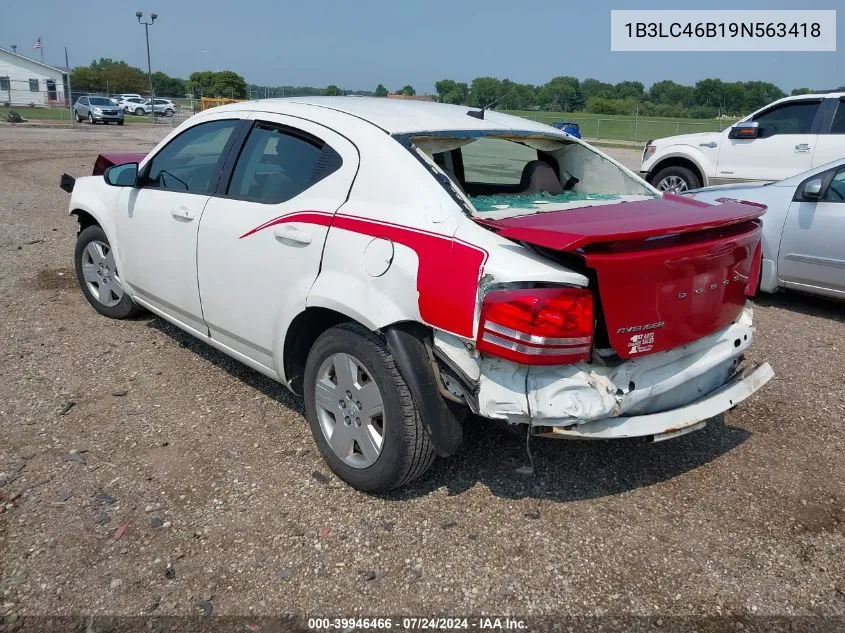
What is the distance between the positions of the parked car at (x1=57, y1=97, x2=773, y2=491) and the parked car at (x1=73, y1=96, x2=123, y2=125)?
1409 inches

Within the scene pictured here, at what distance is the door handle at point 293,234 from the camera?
3184mm

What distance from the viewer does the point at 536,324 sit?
2496mm

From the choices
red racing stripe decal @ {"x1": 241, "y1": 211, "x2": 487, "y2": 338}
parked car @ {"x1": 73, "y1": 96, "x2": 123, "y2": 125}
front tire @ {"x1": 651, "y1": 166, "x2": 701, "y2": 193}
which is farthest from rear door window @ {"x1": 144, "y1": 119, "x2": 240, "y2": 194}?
parked car @ {"x1": 73, "y1": 96, "x2": 123, "y2": 125}

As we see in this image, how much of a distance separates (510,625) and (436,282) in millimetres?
1271

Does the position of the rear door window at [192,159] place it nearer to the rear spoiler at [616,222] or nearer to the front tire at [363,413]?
the front tire at [363,413]

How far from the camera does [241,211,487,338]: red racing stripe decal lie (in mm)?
2578

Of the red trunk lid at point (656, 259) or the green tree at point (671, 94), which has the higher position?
the green tree at point (671, 94)

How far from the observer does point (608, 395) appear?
8.63ft

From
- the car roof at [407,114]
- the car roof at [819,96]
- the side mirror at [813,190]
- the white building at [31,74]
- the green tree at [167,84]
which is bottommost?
the side mirror at [813,190]

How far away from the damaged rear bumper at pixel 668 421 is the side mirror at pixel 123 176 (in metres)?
3.16

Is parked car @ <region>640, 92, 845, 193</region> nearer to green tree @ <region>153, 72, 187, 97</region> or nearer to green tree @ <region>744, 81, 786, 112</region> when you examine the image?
green tree @ <region>744, 81, 786, 112</region>

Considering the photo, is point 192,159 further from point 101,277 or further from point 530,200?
point 530,200

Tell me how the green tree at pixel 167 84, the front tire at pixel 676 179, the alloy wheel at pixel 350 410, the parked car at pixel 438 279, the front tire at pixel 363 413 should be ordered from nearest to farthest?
the parked car at pixel 438 279 → the front tire at pixel 363 413 → the alloy wheel at pixel 350 410 → the front tire at pixel 676 179 → the green tree at pixel 167 84

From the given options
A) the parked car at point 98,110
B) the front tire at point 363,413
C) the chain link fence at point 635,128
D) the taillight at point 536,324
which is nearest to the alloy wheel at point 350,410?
the front tire at point 363,413
